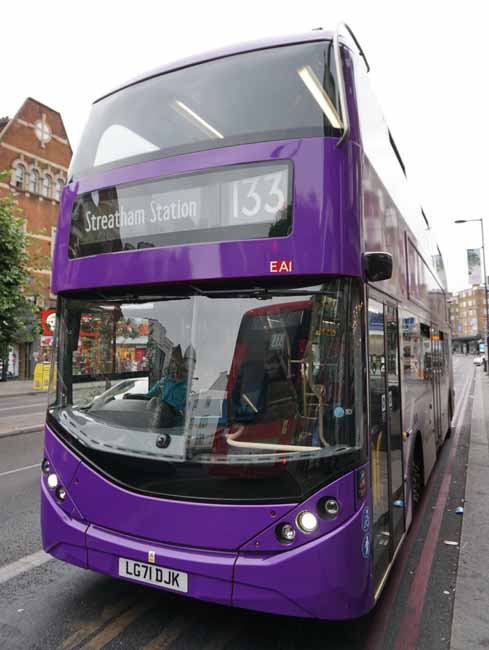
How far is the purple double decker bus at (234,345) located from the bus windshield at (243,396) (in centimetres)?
1

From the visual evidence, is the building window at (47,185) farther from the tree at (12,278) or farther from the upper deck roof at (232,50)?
the upper deck roof at (232,50)

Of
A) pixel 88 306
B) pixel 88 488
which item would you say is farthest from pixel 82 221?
pixel 88 488

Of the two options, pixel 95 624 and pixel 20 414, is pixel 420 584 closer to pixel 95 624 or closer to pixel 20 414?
pixel 95 624

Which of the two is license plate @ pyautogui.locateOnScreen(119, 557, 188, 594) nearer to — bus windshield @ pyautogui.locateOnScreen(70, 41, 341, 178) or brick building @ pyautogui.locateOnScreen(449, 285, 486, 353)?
bus windshield @ pyautogui.locateOnScreen(70, 41, 341, 178)

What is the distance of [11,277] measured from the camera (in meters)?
11.9

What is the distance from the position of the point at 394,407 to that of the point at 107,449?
2.40 m

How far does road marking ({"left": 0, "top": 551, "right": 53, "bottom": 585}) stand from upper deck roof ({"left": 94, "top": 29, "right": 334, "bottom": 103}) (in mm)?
4288

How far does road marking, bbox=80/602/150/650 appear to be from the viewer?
10.4ft

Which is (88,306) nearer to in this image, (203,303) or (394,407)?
(203,303)

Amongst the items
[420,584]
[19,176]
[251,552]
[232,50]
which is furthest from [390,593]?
[19,176]

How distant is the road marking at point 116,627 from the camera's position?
3182 millimetres

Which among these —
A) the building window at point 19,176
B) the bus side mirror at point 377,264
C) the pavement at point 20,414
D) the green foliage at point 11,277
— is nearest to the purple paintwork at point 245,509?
the bus side mirror at point 377,264

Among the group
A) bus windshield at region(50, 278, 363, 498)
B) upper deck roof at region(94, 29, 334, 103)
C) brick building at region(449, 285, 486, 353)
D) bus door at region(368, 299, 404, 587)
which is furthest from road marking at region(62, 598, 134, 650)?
brick building at region(449, 285, 486, 353)

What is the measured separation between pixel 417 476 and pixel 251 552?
3534 mm
